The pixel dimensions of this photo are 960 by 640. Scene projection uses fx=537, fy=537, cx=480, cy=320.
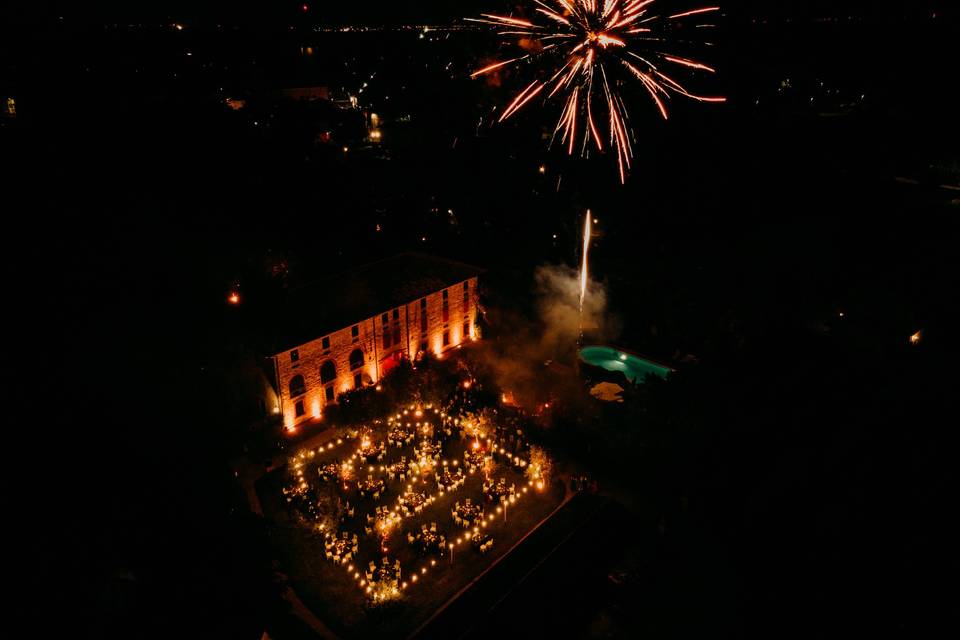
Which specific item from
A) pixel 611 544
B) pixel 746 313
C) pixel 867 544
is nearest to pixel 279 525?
pixel 611 544

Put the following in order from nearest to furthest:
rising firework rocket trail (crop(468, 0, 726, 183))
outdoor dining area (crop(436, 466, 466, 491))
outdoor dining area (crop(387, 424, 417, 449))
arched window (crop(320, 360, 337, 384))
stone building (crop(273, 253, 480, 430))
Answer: rising firework rocket trail (crop(468, 0, 726, 183)) → outdoor dining area (crop(436, 466, 466, 491)) → outdoor dining area (crop(387, 424, 417, 449)) → stone building (crop(273, 253, 480, 430)) → arched window (crop(320, 360, 337, 384))

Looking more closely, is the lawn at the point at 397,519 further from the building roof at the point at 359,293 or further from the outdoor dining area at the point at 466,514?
the building roof at the point at 359,293

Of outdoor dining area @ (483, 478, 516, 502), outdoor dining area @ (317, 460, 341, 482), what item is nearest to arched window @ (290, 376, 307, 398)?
outdoor dining area @ (317, 460, 341, 482)

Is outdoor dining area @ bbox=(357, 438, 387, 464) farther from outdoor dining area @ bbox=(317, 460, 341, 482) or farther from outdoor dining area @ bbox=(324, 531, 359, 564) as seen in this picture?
outdoor dining area @ bbox=(324, 531, 359, 564)

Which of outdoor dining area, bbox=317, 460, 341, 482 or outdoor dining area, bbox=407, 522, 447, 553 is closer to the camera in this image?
outdoor dining area, bbox=407, 522, 447, 553

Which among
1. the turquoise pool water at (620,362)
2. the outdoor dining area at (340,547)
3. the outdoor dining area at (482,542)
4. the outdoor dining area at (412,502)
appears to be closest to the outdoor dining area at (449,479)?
the outdoor dining area at (412,502)

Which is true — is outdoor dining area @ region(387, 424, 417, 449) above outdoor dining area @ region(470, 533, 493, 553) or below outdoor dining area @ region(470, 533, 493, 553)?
above

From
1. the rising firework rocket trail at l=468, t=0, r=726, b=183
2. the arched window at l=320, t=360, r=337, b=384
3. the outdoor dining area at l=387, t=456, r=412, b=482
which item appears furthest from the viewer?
the arched window at l=320, t=360, r=337, b=384
